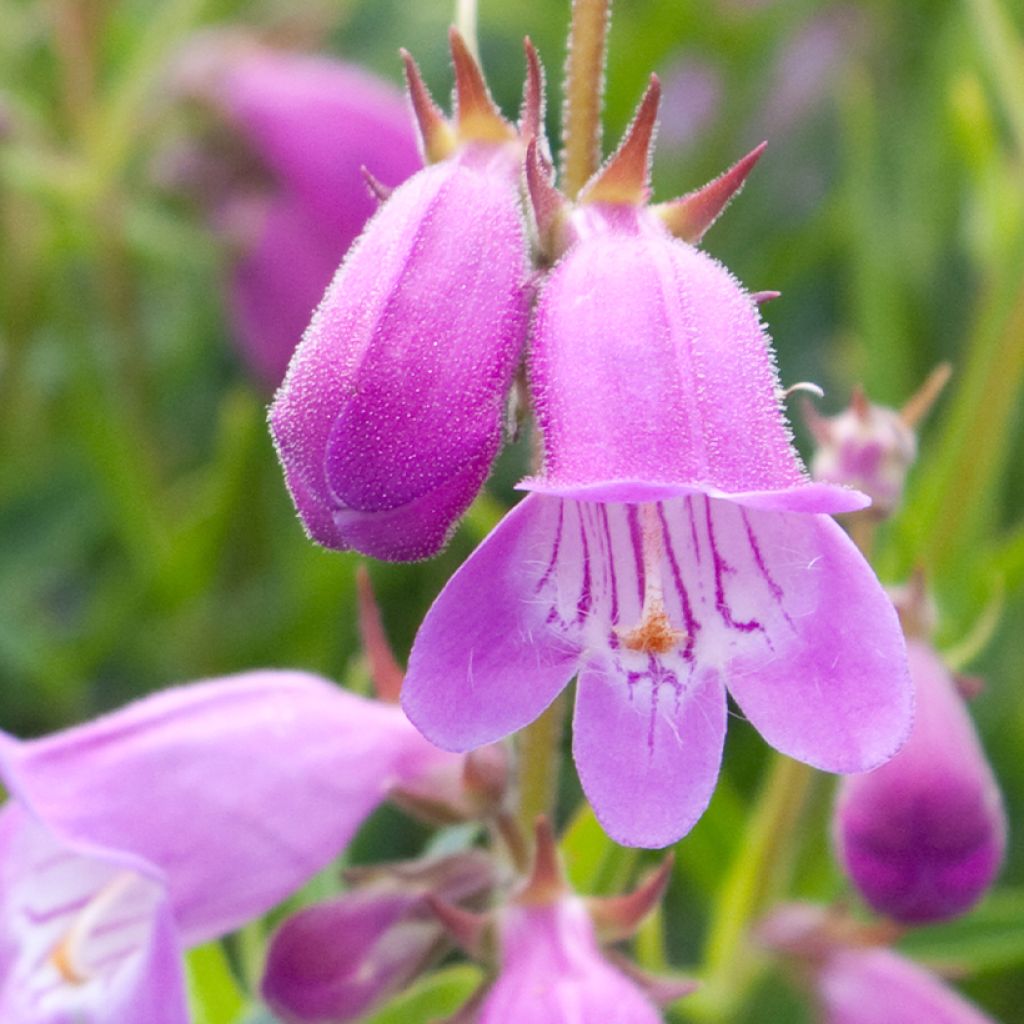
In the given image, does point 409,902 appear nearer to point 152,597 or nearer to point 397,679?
point 397,679

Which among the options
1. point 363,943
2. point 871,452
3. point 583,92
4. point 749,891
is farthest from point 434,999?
point 583,92

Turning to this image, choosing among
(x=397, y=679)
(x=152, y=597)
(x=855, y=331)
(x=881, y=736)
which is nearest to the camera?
(x=881, y=736)

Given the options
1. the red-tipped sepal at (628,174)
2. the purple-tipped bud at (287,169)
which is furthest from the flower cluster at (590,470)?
the purple-tipped bud at (287,169)

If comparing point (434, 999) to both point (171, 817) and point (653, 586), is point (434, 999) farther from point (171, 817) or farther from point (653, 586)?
point (653, 586)

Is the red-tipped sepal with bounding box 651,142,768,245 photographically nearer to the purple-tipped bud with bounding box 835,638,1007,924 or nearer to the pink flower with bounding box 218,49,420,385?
the purple-tipped bud with bounding box 835,638,1007,924

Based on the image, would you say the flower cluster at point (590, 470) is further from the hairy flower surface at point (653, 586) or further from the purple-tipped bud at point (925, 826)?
the purple-tipped bud at point (925, 826)

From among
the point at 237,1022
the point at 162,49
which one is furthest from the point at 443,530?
the point at 162,49

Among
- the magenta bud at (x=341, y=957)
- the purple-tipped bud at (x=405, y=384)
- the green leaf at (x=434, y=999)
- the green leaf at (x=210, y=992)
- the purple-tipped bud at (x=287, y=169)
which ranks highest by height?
the purple-tipped bud at (x=405, y=384)
